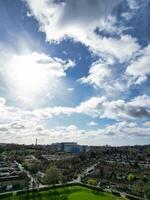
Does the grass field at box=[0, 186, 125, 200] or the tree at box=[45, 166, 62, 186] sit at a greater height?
the tree at box=[45, 166, 62, 186]

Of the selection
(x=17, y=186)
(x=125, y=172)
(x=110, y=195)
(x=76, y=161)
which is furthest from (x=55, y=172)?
(x=76, y=161)

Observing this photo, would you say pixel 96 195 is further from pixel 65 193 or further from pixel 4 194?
pixel 4 194

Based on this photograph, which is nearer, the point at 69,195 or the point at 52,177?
the point at 69,195

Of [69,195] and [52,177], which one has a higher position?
[52,177]

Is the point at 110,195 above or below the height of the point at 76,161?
below

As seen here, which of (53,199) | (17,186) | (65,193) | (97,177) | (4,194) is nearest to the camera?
(53,199)

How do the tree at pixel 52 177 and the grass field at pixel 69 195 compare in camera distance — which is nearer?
the grass field at pixel 69 195

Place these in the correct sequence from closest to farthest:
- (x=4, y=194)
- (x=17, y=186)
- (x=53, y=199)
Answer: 1. (x=53, y=199)
2. (x=4, y=194)
3. (x=17, y=186)

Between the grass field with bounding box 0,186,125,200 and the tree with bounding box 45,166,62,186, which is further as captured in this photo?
the tree with bounding box 45,166,62,186
